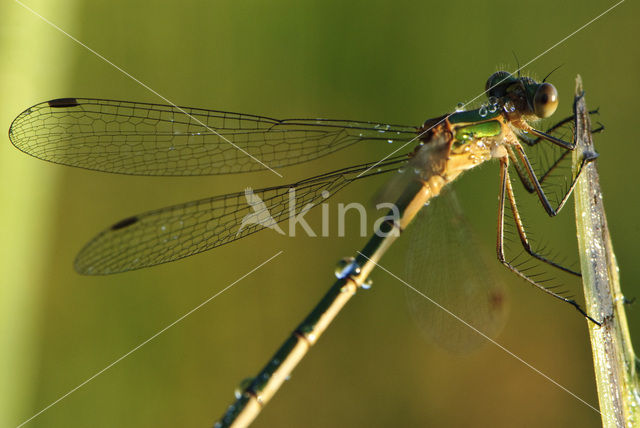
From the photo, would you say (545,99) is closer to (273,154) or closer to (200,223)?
(273,154)

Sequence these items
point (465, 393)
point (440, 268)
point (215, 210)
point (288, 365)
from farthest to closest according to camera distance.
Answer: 1. point (440, 268)
2. point (465, 393)
3. point (215, 210)
4. point (288, 365)

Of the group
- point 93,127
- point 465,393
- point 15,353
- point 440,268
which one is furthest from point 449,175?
point 15,353

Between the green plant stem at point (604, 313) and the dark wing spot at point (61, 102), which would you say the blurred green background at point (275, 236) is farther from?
the green plant stem at point (604, 313)

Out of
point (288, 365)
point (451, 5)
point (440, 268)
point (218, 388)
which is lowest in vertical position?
point (218, 388)

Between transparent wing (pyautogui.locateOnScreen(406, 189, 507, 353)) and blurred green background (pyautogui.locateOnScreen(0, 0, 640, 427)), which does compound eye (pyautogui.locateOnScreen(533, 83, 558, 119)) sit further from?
transparent wing (pyautogui.locateOnScreen(406, 189, 507, 353))

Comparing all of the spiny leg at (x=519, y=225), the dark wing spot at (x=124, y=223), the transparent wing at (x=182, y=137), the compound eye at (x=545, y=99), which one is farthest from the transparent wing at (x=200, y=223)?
the compound eye at (x=545, y=99)

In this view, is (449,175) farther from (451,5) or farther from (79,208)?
(79,208)

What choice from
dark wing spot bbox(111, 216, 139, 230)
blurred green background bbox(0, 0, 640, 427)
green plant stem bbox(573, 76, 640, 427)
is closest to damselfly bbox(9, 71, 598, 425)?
dark wing spot bbox(111, 216, 139, 230)
